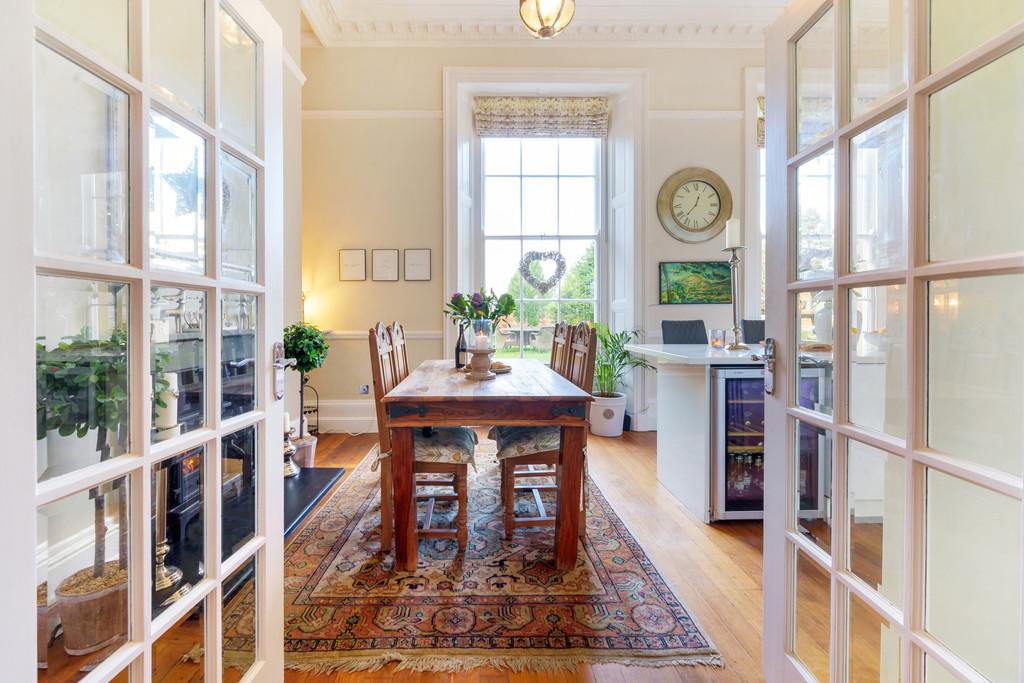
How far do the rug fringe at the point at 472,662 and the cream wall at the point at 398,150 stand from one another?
116 inches

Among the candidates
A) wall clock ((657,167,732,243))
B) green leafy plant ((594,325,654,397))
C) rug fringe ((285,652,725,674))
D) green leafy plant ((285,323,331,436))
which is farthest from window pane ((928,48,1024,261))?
wall clock ((657,167,732,243))

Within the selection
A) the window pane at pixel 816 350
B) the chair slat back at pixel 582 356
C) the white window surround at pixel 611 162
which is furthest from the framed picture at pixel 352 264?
the window pane at pixel 816 350

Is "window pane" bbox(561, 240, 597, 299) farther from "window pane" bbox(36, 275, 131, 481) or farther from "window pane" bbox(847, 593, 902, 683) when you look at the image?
"window pane" bbox(36, 275, 131, 481)

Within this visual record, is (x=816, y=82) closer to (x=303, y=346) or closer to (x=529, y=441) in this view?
(x=529, y=441)

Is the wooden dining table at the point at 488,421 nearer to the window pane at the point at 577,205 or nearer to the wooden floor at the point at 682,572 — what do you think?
the wooden floor at the point at 682,572

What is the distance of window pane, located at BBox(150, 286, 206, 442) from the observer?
74 centimetres

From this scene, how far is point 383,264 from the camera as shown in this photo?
13.6 ft

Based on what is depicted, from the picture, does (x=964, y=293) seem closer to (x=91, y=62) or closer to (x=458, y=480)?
(x=91, y=62)

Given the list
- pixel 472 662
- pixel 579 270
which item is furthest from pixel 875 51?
pixel 579 270

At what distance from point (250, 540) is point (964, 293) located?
1414 mm

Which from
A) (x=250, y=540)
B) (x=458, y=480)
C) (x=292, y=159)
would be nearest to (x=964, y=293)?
(x=250, y=540)

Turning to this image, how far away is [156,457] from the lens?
2.35 feet

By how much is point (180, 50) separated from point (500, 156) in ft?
13.3

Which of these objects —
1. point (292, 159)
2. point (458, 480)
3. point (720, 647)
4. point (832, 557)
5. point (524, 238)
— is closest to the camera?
point (832, 557)
